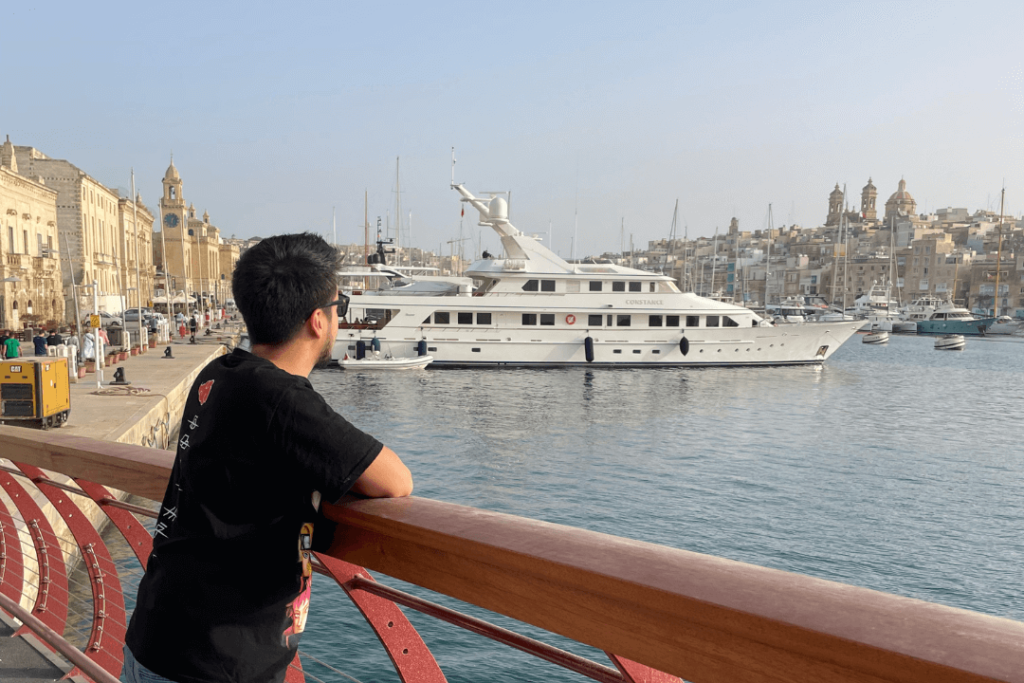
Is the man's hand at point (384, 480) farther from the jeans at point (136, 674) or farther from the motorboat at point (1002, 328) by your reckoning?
the motorboat at point (1002, 328)

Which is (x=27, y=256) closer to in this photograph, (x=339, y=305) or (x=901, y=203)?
(x=339, y=305)

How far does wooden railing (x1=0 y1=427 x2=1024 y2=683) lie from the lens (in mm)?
872

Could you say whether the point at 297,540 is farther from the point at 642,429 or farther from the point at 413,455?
the point at 642,429

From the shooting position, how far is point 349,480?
134cm

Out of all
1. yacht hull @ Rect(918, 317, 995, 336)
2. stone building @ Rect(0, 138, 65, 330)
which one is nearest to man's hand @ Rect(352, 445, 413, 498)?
stone building @ Rect(0, 138, 65, 330)

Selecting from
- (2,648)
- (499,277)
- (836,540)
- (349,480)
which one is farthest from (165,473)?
(499,277)

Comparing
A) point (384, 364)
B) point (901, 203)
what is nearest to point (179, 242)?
point (384, 364)

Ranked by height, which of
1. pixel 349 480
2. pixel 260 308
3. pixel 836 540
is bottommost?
pixel 836 540

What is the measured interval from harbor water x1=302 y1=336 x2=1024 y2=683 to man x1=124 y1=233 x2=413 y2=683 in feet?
22.6

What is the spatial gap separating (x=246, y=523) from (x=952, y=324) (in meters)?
85.4

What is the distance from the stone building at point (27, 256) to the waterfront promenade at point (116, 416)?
12074 mm

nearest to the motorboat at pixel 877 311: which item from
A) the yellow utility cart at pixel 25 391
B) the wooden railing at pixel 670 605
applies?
the yellow utility cart at pixel 25 391

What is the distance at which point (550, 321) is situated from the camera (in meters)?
34.6

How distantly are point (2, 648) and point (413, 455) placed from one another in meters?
14.4
